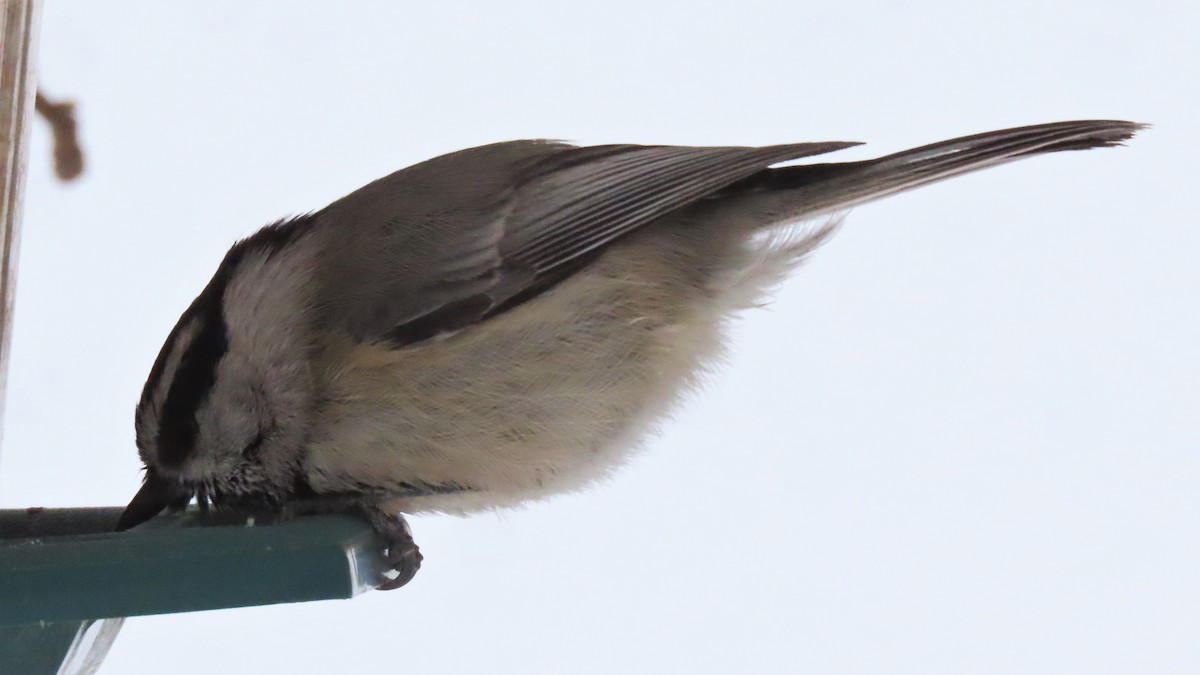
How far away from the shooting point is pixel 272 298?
204 centimetres

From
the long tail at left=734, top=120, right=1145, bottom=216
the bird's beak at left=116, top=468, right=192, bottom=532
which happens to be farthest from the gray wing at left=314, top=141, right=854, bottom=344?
the bird's beak at left=116, top=468, right=192, bottom=532

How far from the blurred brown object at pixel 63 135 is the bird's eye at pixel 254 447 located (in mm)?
814

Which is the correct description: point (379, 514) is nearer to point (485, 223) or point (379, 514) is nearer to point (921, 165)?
point (485, 223)

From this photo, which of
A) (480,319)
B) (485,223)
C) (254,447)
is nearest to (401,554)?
(254,447)

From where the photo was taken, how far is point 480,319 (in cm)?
197

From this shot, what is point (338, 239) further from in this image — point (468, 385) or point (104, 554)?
point (104, 554)

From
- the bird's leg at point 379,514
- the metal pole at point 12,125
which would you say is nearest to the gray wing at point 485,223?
the bird's leg at point 379,514

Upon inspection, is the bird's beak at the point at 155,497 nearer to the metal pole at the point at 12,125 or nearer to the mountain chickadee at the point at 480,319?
the mountain chickadee at the point at 480,319

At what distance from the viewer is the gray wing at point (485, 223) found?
1990 mm

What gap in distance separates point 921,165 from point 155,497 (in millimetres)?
1462

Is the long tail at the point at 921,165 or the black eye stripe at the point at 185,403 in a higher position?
the long tail at the point at 921,165

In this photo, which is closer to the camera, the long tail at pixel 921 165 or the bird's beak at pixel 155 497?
the bird's beak at pixel 155 497

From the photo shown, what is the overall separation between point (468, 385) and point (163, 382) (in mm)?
500

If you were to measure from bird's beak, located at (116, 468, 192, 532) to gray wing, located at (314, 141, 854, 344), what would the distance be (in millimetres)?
384
